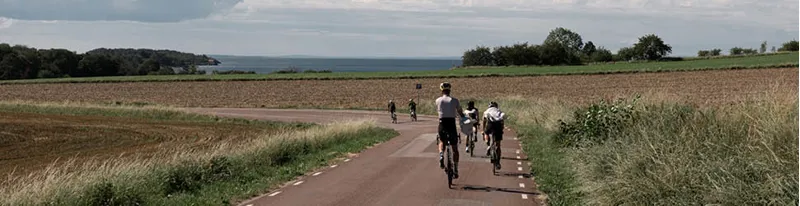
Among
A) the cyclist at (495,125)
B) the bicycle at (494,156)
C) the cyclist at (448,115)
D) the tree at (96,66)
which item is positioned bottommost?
the tree at (96,66)

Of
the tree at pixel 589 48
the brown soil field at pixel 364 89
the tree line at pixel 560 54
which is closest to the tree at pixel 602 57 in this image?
the tree line at pixel 560 54

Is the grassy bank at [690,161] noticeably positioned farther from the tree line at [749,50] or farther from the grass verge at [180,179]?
the tree line at [749,50]

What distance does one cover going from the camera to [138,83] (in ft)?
336

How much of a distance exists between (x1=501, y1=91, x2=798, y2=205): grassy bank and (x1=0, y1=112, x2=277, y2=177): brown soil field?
47.1 feet

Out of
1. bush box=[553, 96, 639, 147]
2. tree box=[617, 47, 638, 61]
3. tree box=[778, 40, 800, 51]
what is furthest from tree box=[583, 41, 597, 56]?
bush box=[553, 96, 639, 147]

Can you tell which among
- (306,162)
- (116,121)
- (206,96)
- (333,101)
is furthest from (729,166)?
(206,96)

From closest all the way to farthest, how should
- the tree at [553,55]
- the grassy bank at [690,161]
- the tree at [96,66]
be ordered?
the grassy bank at [690,161], the tree at [553,55], the tree at [96,66]

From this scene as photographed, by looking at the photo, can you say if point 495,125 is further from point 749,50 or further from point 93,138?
point 749,50

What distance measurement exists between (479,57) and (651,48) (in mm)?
33661

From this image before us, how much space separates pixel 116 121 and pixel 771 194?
39491mm

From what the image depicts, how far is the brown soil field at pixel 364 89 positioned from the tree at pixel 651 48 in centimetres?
5413

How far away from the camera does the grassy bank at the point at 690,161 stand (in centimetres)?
838

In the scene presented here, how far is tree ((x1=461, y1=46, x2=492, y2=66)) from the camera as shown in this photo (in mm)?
158000

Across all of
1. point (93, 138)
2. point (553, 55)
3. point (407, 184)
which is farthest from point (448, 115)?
point (553, 55)
